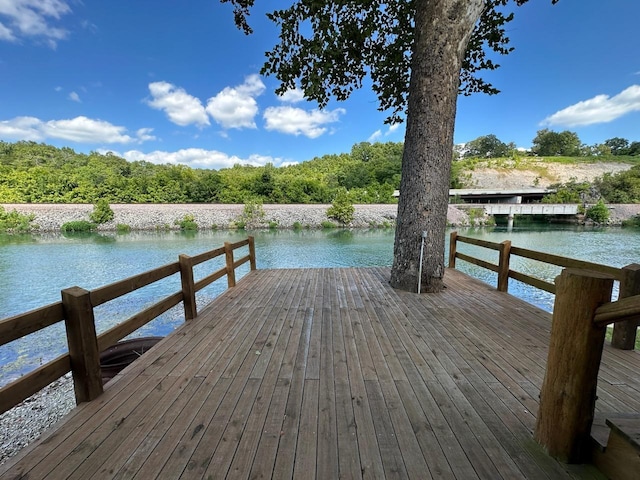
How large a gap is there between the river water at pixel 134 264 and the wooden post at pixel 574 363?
22.0ft

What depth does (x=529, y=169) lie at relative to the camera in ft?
189

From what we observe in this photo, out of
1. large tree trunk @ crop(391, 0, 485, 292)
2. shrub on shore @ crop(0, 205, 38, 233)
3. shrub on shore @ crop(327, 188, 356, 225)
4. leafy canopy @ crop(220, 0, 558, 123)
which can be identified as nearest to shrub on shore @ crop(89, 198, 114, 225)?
shrub on shore @ crop(0, 205, 38, 233)

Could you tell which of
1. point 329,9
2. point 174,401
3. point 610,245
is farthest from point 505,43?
point 610,245

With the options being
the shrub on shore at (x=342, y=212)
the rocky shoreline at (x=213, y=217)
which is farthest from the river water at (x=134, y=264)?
the shrub on shore at (x=342, y=212)

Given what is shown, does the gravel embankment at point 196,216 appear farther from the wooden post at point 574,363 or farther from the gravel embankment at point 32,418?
the wooden post at point 574,363

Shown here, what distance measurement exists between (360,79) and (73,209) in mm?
29016

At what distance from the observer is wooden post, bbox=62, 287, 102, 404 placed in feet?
5.72

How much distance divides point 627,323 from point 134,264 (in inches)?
563

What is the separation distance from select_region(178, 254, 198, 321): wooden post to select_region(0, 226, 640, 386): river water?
3584 mm

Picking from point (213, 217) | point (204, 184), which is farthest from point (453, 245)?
point (204, 184)

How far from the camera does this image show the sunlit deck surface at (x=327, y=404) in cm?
135

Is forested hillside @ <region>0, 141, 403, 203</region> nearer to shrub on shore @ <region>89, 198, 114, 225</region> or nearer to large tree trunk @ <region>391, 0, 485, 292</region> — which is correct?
shrub on shore @ <region>89, 198, 114, 225</region>

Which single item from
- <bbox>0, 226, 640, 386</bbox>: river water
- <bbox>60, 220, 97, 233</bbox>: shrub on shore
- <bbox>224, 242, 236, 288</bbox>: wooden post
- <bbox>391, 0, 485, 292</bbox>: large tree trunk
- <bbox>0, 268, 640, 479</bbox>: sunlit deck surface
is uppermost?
<bbox>391, 0, 485, 292</bbox>: large tree trunk

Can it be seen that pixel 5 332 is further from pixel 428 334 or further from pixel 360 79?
pixel 360 79
